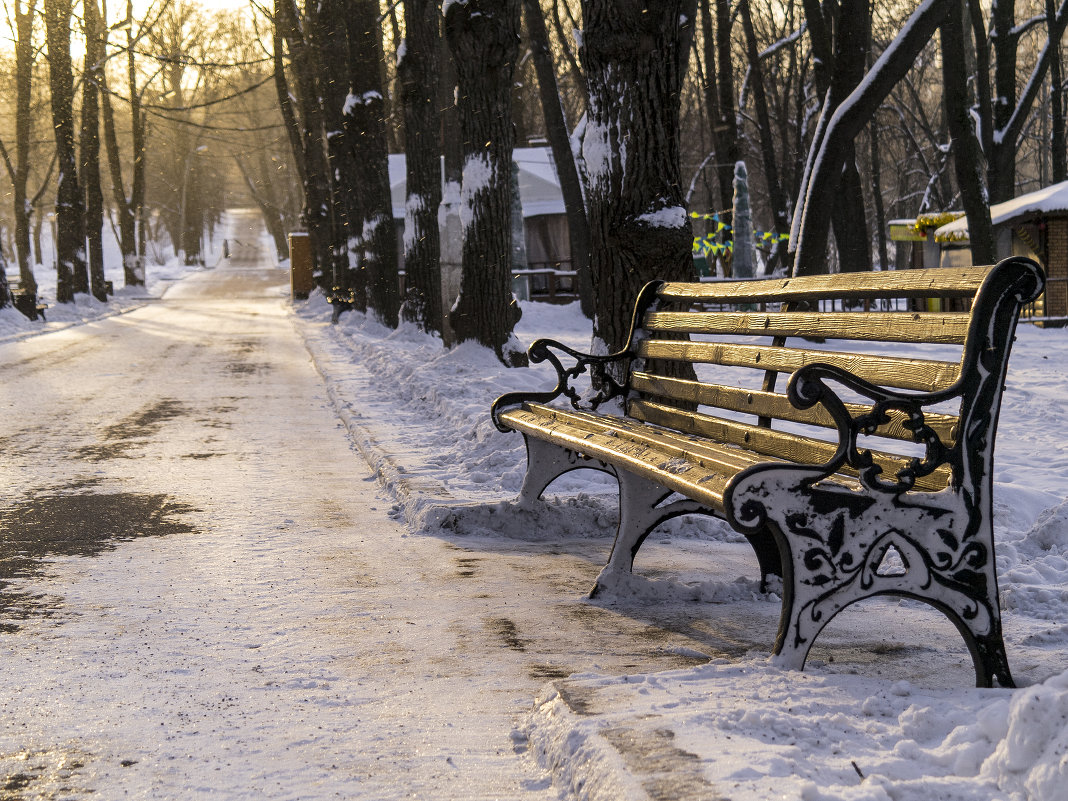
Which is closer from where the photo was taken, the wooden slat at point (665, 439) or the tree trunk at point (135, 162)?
the wooden slat at point (665, 439)

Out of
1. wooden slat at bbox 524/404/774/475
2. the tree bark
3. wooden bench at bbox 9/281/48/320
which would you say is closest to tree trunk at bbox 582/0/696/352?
wooden slat at bbox 524/404/774/475

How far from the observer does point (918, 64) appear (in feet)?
127

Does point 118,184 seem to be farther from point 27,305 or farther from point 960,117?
point 960,117

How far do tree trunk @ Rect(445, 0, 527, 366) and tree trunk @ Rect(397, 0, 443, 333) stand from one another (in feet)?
8.86

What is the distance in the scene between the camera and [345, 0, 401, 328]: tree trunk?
1875cm

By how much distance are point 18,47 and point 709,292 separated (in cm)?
2492

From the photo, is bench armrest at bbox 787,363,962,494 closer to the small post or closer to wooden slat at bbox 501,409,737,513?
wooden slat at bbox 501,409,737,513

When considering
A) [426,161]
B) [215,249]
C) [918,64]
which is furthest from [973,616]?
[215,249]

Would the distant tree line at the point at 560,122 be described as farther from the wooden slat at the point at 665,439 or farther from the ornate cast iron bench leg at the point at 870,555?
the ornate cast iron bench leg at the point at 870,555

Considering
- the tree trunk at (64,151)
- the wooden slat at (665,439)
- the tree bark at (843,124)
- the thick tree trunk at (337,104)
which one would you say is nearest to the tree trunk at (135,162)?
the tree trunk at (64,151)

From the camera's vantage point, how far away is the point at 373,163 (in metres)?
19.7

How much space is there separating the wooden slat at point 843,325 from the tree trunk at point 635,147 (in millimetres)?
2079

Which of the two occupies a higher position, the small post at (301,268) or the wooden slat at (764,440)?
the small post at (301,268)

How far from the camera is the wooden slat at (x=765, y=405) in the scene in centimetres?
317
